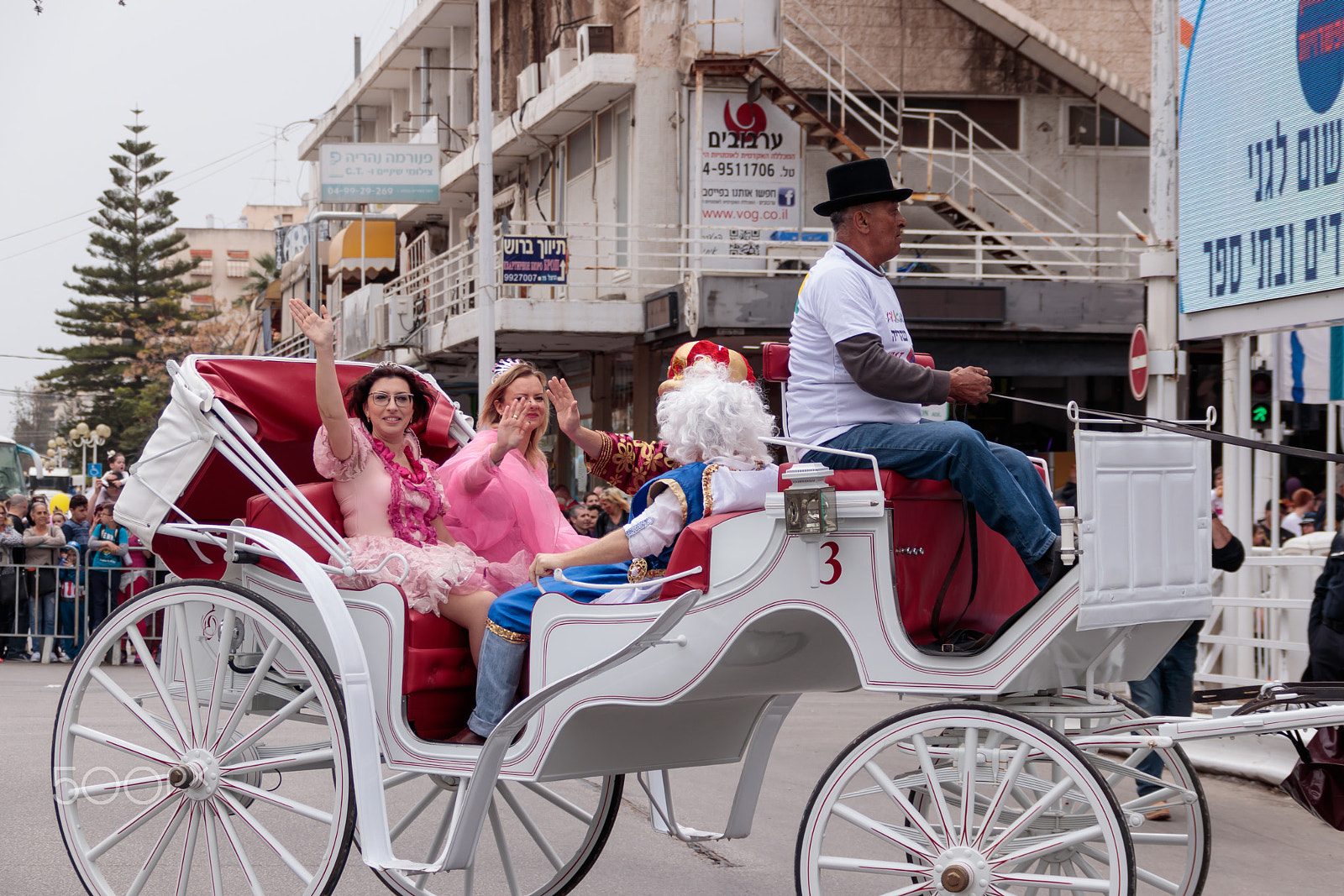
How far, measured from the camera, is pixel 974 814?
162 inches

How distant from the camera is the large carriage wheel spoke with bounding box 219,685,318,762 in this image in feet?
16.5

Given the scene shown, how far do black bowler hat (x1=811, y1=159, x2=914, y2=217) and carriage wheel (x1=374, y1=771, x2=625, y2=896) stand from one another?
2.36 m

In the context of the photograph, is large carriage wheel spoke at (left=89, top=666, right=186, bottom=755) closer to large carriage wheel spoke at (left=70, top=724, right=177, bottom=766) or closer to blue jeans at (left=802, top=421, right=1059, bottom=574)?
large carriage wheel spoke at (left=70, top=724, right=177, bottom=766)

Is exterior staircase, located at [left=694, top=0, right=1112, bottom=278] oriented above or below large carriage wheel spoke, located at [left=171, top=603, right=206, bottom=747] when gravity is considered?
above

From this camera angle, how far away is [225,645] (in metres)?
5.17

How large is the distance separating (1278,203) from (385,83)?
32179 mm

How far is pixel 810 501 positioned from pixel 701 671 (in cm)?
71

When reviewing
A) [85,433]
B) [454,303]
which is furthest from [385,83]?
[85,433]

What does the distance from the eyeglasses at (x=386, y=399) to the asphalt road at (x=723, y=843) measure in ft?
6.60

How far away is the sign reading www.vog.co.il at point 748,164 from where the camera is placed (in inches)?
921

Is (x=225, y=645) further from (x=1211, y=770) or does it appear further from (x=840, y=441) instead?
(x=1211, y=770)

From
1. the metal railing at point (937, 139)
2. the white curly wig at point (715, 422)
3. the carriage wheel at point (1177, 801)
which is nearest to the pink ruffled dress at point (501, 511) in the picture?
the white curly wig at point (715, 422)

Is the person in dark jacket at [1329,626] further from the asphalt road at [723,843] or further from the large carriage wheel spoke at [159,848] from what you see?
the large carriage wheel spoke at [159,848]

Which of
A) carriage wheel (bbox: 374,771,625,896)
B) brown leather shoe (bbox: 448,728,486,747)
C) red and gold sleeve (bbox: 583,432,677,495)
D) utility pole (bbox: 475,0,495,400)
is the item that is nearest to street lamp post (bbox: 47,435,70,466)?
utility pole (bbox: 475,0,495,400)
